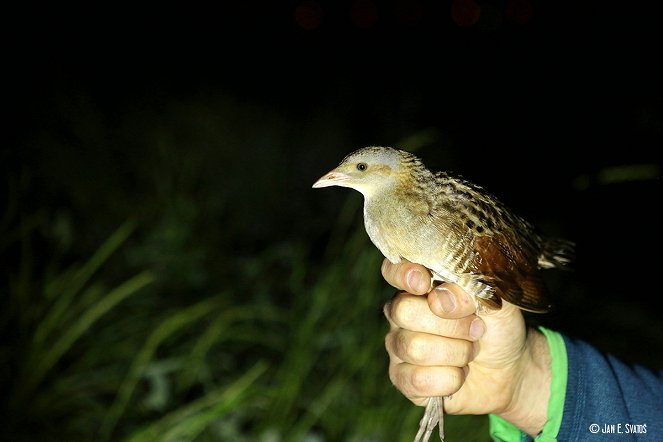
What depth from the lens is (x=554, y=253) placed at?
6.72ft

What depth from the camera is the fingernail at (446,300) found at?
5.98ft

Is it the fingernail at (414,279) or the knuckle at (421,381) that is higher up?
the fingernail at (414,279)

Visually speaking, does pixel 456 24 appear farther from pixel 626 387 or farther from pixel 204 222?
pixel 626 387

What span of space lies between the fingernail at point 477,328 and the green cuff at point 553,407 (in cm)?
41

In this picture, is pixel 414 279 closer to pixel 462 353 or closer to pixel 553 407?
pixel 462 353

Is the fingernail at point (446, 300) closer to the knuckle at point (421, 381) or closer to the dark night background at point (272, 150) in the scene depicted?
the knuckle at point (421, 381)

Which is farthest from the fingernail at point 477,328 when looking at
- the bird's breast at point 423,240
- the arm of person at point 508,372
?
the bird's breast at point 423,240

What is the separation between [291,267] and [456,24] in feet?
12.4

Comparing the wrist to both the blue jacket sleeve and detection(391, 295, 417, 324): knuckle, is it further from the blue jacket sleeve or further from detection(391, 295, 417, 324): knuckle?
detection(391, 295, 417, 324): knuckle

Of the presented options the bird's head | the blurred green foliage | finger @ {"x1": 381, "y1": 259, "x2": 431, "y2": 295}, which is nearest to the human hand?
finger @ {"x1": 381, "y1": 259, "x2": 431, "y2": 295}

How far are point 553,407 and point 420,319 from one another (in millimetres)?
640

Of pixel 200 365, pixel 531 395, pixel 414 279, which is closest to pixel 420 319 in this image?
pixel 414 279

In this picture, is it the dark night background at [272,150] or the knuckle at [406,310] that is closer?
the knuckle at [406,310]

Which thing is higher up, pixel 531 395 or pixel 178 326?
pixel 531 395
